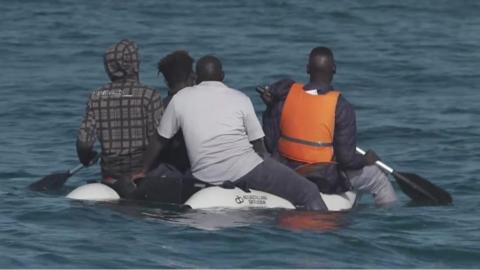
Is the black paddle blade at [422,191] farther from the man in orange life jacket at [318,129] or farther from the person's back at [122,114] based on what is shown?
the person's back at [122,114]

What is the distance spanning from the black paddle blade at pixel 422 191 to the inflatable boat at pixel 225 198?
83cm

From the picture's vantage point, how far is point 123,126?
43.1 ft

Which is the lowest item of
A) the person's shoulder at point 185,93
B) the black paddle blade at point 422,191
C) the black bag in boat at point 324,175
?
the black paddle blade at point 422,191

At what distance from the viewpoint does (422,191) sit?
13969 mm

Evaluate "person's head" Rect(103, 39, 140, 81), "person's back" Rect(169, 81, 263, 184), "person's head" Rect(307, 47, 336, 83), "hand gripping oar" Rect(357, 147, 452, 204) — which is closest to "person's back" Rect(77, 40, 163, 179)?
"person's head" Rect(103, 39, 140, 81)

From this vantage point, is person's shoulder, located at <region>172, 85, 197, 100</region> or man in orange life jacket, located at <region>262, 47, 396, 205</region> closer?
person's shoulder, located at <region>172, 85, 197, 100</region>

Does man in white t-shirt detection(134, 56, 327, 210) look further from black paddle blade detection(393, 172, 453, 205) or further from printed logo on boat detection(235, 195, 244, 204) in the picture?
black paddle blade detection(393, 172, 453, 205)

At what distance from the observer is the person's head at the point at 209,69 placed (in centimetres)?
1288

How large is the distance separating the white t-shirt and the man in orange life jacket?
0.50 meters

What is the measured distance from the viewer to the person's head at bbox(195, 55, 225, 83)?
12875 mm

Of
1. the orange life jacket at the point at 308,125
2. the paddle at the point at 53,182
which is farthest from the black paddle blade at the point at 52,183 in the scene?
the orange life jacket at the point at 308,125

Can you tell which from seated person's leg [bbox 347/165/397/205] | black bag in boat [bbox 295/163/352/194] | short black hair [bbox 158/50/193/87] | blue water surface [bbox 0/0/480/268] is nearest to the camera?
blue water surface [bbox 0/0/480/268]

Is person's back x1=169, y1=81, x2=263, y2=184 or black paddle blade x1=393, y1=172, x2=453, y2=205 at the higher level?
person's back x1=169, y1=81, x2=263, y2=184

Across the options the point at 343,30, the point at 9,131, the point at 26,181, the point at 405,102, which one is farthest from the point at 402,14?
the point at 26,181
